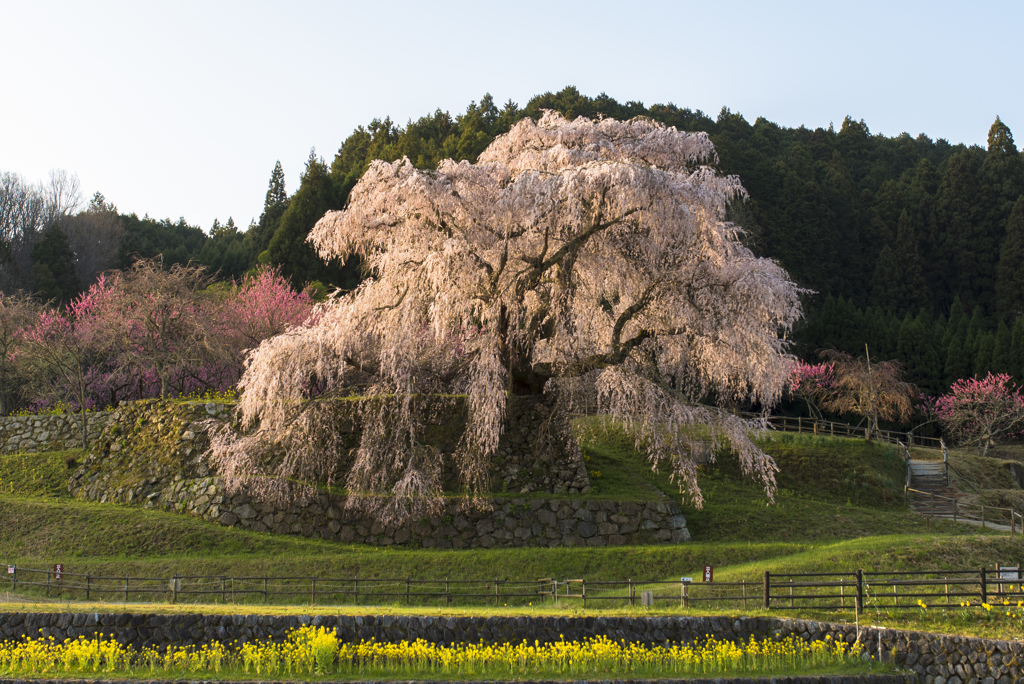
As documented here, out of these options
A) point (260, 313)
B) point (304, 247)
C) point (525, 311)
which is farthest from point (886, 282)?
point (525, 311)

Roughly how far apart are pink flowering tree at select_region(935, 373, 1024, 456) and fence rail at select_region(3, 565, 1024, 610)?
86.9 ft

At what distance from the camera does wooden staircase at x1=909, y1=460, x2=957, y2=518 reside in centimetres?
2556

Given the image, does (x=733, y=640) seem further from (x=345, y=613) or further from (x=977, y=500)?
(x=977, y=500)

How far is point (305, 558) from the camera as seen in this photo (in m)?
18.0

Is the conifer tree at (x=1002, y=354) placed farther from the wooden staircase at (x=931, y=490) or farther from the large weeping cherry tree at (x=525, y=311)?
the large weeping cherry tree at (x=525, y=311)

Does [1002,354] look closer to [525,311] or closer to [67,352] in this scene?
[525,311]

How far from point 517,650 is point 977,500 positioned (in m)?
22.4

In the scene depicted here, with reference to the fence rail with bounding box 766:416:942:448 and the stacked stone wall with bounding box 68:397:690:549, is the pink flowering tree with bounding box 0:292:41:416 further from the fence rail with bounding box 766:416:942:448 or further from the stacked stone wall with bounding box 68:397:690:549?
the fence rail with bounding box 766:416:942:448

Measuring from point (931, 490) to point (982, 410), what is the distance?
58.0 feet

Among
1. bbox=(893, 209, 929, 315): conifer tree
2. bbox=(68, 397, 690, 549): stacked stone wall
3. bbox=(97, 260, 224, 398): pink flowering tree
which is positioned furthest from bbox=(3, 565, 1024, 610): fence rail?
bbox=(893, 209, 929, 315): conifer tree

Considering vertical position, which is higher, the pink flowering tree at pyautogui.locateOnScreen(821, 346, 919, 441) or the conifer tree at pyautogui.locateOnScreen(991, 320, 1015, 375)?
the conifer tree at pyautogui.locateOnScreen(991, 320, 1015, 375)

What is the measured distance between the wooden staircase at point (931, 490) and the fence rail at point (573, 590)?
10445mm

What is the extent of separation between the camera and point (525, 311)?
19.6m

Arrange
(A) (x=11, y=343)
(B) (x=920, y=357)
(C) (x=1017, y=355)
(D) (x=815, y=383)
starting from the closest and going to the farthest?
(A) (x=11, y=343)
(D) (x=815, y=383)
(C) (x=1017, y=355)
(B) (x=920, y=357)
